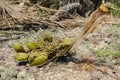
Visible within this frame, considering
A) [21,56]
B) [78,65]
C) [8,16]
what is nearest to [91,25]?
[78,65]

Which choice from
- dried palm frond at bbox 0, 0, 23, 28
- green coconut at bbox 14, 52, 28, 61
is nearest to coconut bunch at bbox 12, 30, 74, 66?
green coconut at bbox 14, 52, 28, 61

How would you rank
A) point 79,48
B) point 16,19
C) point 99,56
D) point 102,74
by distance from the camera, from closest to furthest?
point 102,74, point 99,56, point 79,48, point 16,19

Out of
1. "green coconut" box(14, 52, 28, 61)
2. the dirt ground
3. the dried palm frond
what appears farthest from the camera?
the dried palm frond

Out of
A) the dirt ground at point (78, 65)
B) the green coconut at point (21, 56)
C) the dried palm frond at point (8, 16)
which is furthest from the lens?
the dried palm frond at point (8, 16)

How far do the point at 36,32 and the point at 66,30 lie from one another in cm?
29

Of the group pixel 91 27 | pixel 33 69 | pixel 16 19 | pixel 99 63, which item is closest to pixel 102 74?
pixel 99 63

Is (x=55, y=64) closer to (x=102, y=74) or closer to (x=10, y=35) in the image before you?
(x=102, y=74)

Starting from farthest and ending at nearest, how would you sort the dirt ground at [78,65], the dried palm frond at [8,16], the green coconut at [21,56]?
the dried palm frond at [8,16] → the green coconut at [21,56] → the dirt ground at [78,65]

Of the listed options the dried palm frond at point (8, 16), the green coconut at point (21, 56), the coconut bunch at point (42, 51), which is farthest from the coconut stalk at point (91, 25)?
the dried palm frond at point (8, 16)

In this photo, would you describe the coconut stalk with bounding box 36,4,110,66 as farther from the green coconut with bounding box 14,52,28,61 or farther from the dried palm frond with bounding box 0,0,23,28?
the dried palm frond with bounding box 0,0,23,28

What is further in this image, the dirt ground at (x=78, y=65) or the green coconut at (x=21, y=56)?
the green coconut at (x=21, y=56)

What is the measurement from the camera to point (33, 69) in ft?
8.22

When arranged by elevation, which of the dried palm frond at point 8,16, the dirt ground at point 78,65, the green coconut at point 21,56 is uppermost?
the dried palm frond at point 8,16

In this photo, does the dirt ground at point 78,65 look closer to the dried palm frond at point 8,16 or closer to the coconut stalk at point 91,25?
the coconut stalk at point 91,25
